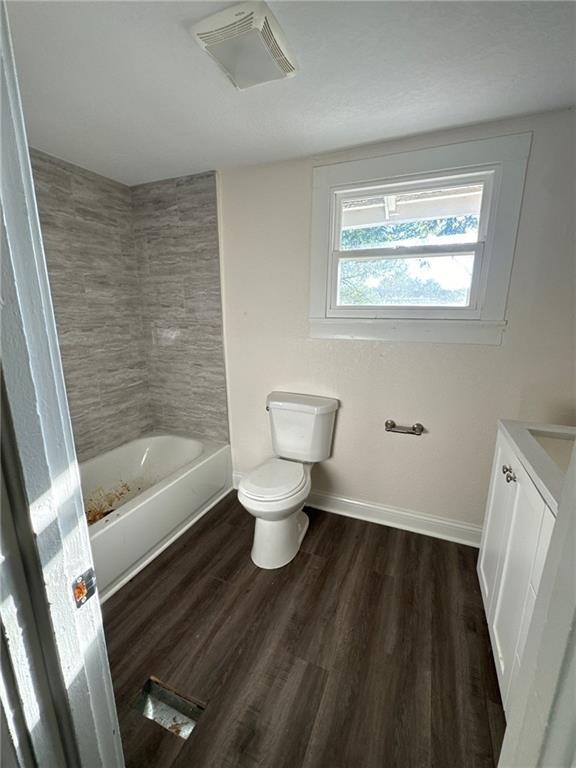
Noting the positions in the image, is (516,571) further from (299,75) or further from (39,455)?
(299,75)

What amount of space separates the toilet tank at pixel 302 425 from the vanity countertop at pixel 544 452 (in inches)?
35.4

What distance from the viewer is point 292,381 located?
212 centimetres

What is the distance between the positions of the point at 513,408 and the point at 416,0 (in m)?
1.63


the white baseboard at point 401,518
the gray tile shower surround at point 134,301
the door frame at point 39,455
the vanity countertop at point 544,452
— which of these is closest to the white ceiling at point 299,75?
the gray tile shower surround at point 134,301

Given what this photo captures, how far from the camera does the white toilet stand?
1.64 meters

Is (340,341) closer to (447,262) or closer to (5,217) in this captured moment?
(447,262)

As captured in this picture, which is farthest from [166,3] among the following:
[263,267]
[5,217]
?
[263,267]

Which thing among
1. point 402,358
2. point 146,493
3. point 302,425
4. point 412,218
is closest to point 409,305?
point 402,358

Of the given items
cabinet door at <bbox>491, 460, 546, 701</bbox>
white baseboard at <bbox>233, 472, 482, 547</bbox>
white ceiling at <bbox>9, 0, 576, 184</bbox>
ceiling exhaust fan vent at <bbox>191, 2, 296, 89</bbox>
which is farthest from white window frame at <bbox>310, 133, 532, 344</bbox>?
white baseboard at <bbox>233, 472, 482, 547</bbox>

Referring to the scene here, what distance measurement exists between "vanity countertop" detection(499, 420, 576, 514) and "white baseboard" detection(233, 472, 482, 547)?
0.72 meters

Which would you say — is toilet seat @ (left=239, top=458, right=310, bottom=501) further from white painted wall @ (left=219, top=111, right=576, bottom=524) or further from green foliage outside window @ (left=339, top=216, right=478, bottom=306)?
green foliage outside window @ (left=339, top=216, right=478, bottom=306)

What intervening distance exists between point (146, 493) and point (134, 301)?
1.44m

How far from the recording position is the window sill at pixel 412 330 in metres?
1.63

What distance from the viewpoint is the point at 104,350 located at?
224 cm
